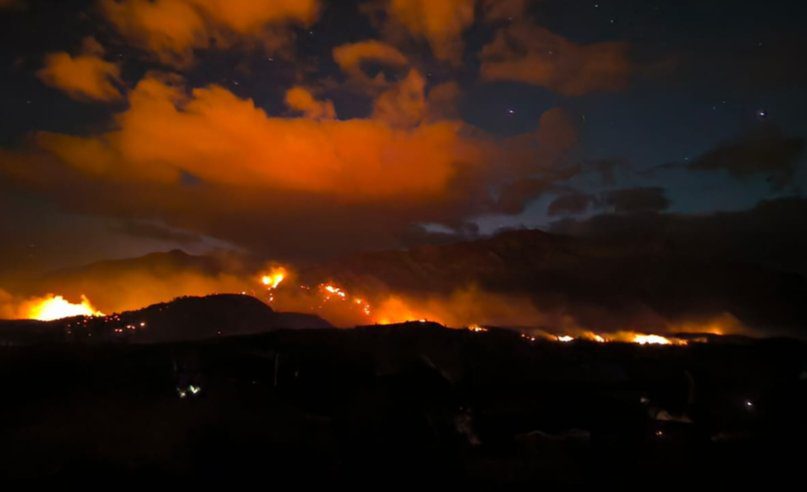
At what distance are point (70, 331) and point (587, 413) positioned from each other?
3235cm

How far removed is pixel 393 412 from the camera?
48.3ft

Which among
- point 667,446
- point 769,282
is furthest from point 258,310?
point 769,282

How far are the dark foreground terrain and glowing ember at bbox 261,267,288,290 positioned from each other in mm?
84335

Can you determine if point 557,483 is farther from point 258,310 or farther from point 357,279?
point 357,279

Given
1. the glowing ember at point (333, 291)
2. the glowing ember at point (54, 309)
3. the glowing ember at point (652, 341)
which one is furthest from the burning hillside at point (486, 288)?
the glowing ember at point (652, 341)

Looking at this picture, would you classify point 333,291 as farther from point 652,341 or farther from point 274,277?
point 652,341

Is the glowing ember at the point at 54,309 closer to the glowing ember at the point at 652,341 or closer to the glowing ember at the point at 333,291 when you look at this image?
the glowing ember at the point at 652,341

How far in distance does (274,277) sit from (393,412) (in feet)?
304

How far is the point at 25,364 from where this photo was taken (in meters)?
13.8

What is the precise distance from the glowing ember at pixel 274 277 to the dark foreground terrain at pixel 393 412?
277 ft

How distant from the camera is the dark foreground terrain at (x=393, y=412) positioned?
41.4ft

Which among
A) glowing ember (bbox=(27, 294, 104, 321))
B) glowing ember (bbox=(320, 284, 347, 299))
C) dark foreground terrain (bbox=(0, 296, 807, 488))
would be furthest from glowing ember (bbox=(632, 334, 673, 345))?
glowing ember (bbox=(320, 284, 347, 299))

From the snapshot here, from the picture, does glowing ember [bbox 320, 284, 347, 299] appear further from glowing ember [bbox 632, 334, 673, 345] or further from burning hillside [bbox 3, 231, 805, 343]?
glowing ember [bbox 632, 334, 673, 345]

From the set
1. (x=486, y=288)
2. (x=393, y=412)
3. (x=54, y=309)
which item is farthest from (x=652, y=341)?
(x=486, y=288)
